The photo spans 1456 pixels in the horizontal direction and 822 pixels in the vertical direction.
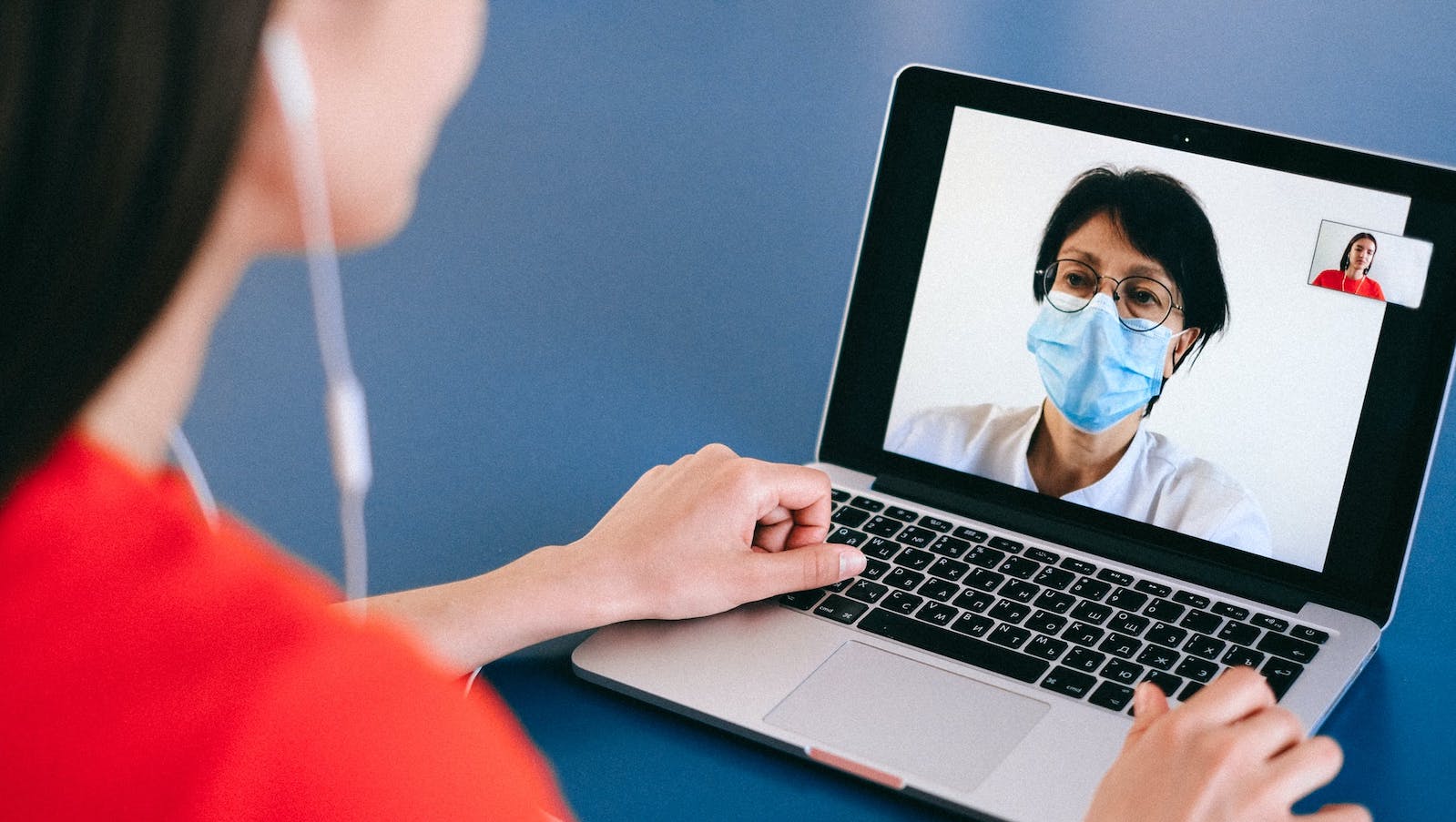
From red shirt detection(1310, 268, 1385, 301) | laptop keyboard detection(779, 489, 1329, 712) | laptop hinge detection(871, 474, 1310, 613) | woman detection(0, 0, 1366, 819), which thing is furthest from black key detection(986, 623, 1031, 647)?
woman detection(0, 0, 1366, 819)

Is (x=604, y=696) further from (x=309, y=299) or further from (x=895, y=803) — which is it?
(x=309, y=299)

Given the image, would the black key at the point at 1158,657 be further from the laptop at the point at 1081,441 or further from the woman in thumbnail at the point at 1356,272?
the woman in thumbnail at the point at 1356,272

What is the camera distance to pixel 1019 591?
77 cm

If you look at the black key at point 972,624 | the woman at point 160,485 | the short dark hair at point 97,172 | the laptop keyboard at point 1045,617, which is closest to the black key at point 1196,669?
the laptop keyboard at point 1045,617

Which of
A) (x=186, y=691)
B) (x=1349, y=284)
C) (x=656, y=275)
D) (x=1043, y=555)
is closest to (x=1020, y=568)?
(x=1043, y=555)

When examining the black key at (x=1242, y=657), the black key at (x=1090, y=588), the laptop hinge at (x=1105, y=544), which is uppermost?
the laptop hinge at (x=1105, y=544)

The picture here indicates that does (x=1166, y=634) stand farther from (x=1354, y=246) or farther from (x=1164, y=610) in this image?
(x=1354, y=246)

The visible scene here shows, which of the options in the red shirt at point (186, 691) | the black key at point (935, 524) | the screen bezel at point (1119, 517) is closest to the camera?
the red shirt at point (186, 691)

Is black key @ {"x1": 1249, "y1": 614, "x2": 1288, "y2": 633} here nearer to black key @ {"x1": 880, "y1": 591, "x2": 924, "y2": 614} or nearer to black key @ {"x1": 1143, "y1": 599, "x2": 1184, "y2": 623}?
black key @ {"x1": 1143, "y1": 599, "x2": 1184, "y2": 623}

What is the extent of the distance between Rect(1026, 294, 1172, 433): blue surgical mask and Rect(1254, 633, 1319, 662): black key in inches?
6.3

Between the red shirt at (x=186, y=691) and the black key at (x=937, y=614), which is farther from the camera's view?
the black key at (x=937, y=614)

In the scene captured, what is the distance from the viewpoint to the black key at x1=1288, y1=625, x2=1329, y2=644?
722 mm

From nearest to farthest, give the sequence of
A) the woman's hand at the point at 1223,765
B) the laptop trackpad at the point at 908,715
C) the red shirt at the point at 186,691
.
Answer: the red shirt at the point at 186,691 → the woman's hand at the point at 1223,765 → the laptop trackpad at the point at 908,715

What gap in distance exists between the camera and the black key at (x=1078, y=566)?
787 mm
